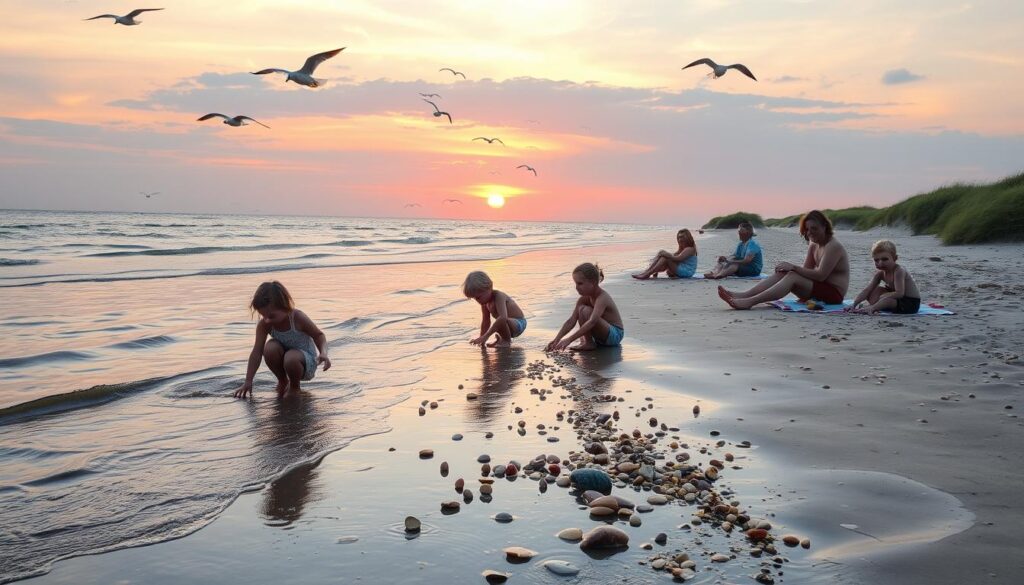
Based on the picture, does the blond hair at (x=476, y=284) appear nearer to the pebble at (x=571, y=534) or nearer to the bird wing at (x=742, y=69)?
the pebble at (x=571, y=534)

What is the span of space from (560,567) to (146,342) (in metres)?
7.91

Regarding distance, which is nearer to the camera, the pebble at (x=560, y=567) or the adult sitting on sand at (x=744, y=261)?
the pebble at (x=560, y=567)

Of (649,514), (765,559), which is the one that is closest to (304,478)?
(649,514)

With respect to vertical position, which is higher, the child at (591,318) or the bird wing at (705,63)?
the bird wing at (705,63)

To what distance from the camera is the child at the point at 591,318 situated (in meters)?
8.53

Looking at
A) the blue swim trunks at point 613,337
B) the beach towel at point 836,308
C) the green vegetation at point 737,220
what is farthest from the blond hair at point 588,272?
the green vegetation at point 737,220

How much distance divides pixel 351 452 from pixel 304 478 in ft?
1.69

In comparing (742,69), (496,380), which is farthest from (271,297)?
(742,69)

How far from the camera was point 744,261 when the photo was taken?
1694cm

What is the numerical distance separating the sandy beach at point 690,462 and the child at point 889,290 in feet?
4.66

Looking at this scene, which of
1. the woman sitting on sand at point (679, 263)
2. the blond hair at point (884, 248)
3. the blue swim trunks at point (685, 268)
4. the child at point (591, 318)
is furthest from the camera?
the blue swim trunks at point (685, 268)

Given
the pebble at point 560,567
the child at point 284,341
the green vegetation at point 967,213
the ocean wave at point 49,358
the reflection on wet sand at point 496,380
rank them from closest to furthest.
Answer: the pebble at point 560,567
the reflection on wet sand at point 496,380
the child at point 284,341
the ocean wave at point 49,358
the green vegetation at point 967,213

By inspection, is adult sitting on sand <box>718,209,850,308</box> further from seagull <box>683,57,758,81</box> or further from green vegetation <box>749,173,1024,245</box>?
green vegetation <box>749,173,1024,245</box>

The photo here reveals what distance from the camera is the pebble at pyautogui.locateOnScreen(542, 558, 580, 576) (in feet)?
10.2
